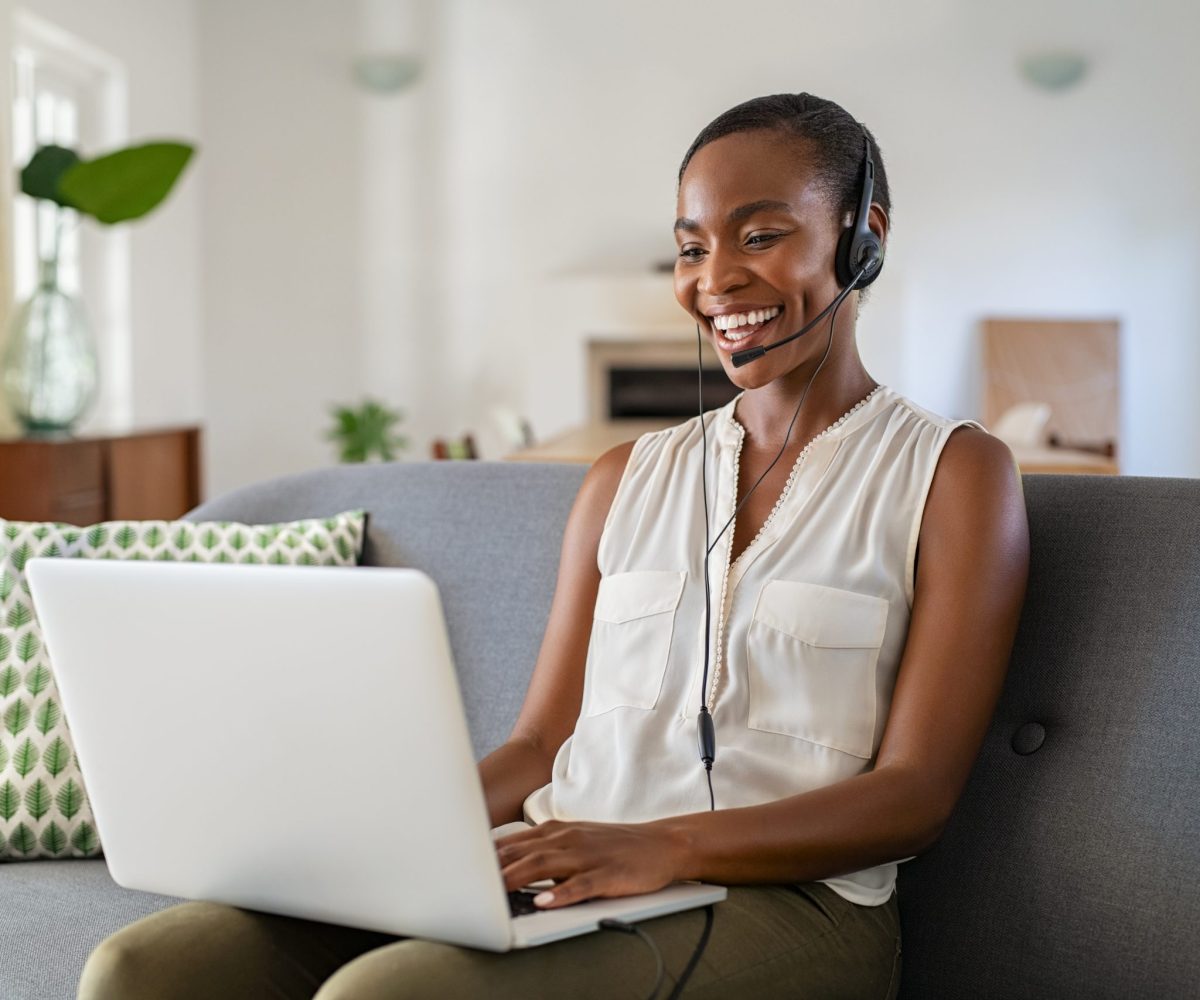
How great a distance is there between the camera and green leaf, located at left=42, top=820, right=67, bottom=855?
1.74 metres

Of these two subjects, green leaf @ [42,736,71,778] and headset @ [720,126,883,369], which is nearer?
headset @ [720,126,883,369]

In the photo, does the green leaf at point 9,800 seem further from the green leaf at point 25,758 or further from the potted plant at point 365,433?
the potted plant at point 365,433

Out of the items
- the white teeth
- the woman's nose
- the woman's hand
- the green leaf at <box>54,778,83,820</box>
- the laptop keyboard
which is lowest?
the green leaf at <box>54,778,83,820</box>

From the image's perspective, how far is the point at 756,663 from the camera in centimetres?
139

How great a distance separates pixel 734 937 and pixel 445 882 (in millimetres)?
276

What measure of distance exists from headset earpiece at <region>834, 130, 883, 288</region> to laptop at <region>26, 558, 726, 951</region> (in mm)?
669

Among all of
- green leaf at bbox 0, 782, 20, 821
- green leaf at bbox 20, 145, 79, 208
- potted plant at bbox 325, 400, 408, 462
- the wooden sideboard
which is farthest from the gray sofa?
potted plant at bbox 325, 400, 408, 462

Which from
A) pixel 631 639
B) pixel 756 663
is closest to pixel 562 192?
pixel 631 639

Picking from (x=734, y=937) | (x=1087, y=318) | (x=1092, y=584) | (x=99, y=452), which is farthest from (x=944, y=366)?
(x=734, y=937)

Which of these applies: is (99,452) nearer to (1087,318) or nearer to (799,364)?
(799,364)

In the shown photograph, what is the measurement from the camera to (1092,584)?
1494 mm

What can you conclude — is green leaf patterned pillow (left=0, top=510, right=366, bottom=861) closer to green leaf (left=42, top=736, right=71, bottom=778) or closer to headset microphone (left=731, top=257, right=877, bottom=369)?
green leaf (left=42, top=736, right=71, bottom=778)

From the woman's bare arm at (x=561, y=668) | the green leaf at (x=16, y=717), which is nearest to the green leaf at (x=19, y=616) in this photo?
the green leaf at (x=16, y=717)

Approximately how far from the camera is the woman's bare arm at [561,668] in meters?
1.50
